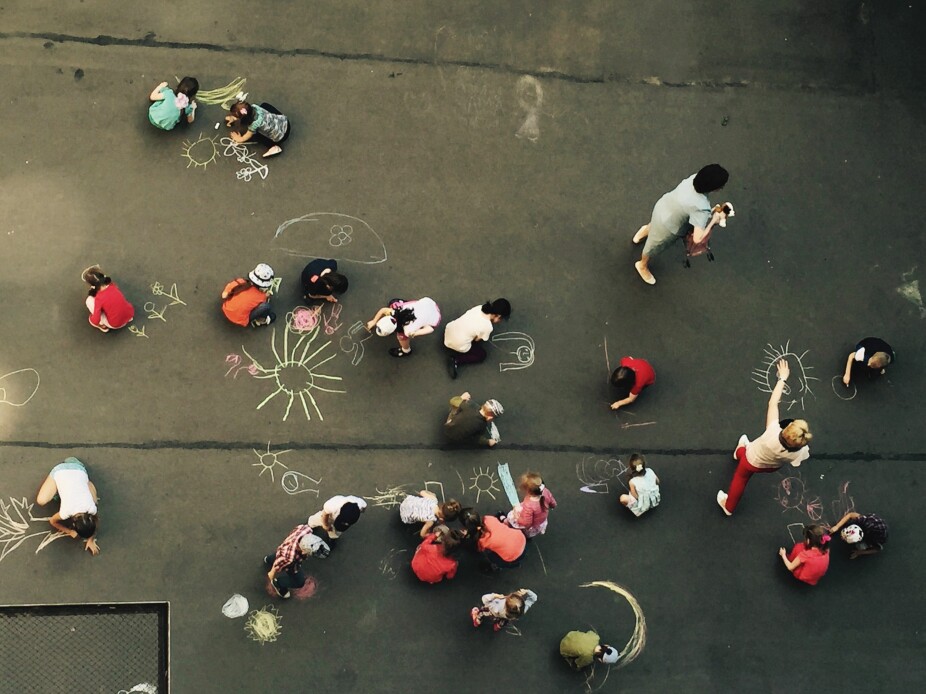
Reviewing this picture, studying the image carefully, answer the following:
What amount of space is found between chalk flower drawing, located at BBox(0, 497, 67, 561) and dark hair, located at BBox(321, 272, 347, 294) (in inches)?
118

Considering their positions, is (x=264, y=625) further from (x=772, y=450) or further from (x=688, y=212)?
(x=688, y=212)

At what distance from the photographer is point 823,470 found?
340 inches

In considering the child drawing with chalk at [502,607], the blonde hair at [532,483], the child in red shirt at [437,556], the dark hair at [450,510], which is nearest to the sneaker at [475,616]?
the child drawing with chalk at [502,607]

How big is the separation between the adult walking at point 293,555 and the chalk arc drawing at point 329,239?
2.50m

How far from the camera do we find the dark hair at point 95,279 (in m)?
7.82

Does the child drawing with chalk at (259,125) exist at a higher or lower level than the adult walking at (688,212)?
higher

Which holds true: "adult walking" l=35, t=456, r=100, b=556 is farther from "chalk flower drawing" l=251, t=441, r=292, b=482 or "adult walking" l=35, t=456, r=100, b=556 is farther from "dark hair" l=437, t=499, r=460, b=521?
"dark hair" l=437, t=499, r=460, b=521

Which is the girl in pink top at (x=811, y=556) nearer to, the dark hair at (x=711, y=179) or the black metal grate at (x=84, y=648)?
the dark hair at (x=711, y=179)

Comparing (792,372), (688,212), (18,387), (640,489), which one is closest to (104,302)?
(18,387)

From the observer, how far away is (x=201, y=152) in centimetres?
880

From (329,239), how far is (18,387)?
2949mm

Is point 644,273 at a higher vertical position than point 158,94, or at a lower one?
lower

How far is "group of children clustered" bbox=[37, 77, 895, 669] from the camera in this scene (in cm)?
761

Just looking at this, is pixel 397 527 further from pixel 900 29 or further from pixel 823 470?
pixel 900 29
